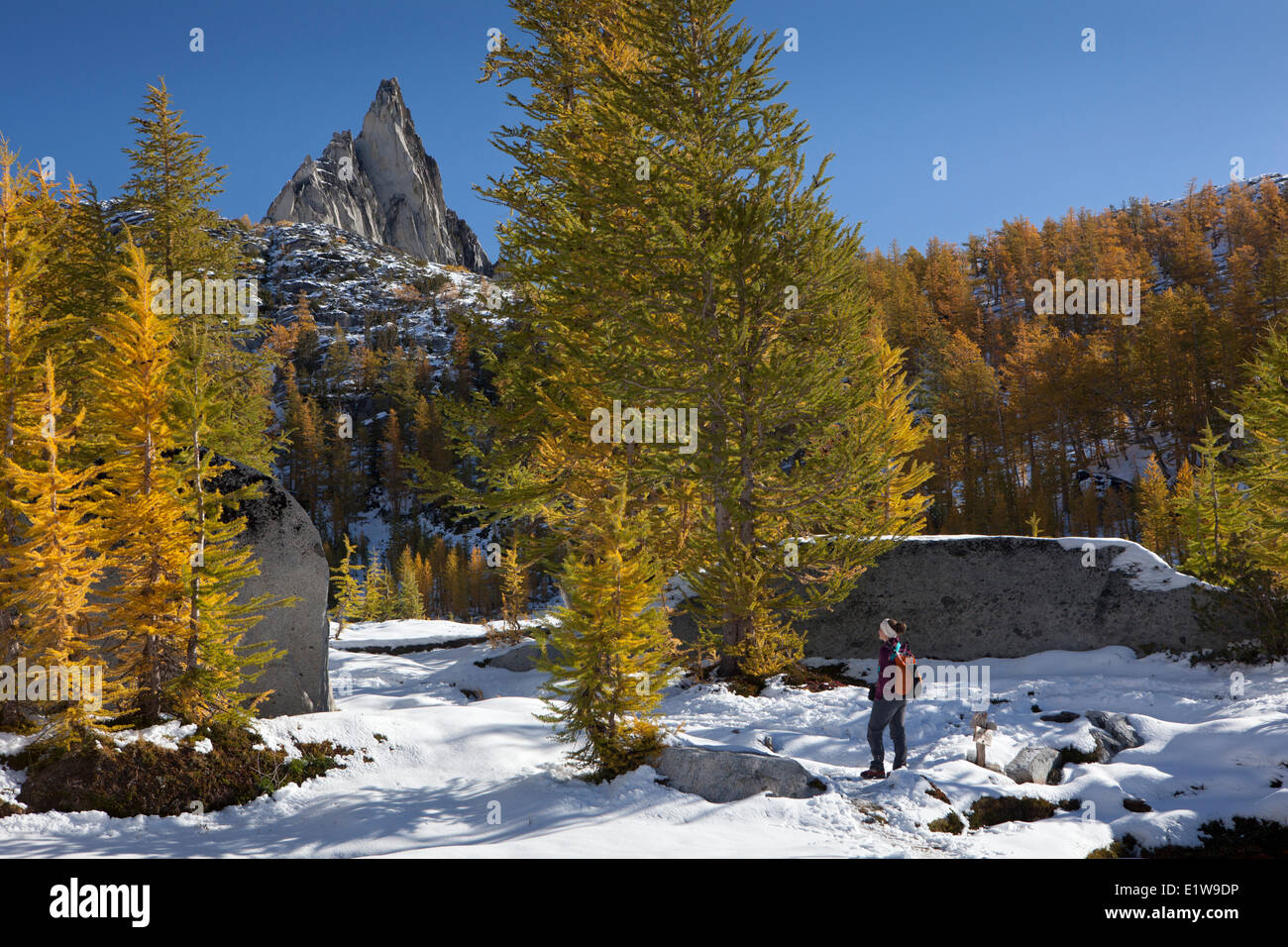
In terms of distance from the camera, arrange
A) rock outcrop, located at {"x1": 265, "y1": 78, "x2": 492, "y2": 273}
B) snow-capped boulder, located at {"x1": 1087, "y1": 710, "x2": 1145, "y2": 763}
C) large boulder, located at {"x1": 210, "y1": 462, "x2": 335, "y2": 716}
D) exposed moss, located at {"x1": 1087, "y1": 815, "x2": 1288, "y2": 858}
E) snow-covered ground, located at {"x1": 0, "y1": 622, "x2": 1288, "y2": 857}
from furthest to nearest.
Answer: rock outcrop, located at {"x1": 265, "y1": 78, "x2": 492, "y2": 273} → large boulder, located at {"x1": 210, "y1": 462, "x2": 335, "y2": 716} → snow-capped boulder, located at {"x1": 1087, "y1": 710, "x2": 1145, "y2": 763} → exposed moss, located at {"x1": 1087, "y1": 815, "x2": 1288, "y2": 858} → snow-covered ground, located at {"x1": 0, "y1": 622, "x2": 1288, "y2": 857}

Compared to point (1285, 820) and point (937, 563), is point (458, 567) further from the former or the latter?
point (1285, 820)

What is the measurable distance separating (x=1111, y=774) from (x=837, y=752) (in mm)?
3182

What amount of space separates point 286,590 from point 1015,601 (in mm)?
14000

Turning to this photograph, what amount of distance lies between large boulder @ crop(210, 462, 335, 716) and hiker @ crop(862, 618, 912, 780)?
7.65m

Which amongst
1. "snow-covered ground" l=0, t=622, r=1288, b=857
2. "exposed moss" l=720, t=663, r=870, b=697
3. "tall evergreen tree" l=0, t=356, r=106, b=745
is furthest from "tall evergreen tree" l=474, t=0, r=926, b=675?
"tall evergreen tree" l=0, t=356, r=106, b=745

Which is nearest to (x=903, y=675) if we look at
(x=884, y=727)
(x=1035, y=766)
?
(x=884, y=727)

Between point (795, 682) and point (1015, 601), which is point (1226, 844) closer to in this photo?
point (795, 682)

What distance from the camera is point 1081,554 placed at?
1420cm

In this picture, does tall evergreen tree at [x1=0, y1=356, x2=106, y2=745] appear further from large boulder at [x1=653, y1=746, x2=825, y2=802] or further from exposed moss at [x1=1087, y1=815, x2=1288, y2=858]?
exposed moss at [x1=1087, y1=815, x2=1288, y2=858]

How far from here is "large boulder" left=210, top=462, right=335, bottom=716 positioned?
31.3 ft

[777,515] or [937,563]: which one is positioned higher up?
[777,515]

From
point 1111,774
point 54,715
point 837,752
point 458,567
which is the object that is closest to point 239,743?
point 54,715
